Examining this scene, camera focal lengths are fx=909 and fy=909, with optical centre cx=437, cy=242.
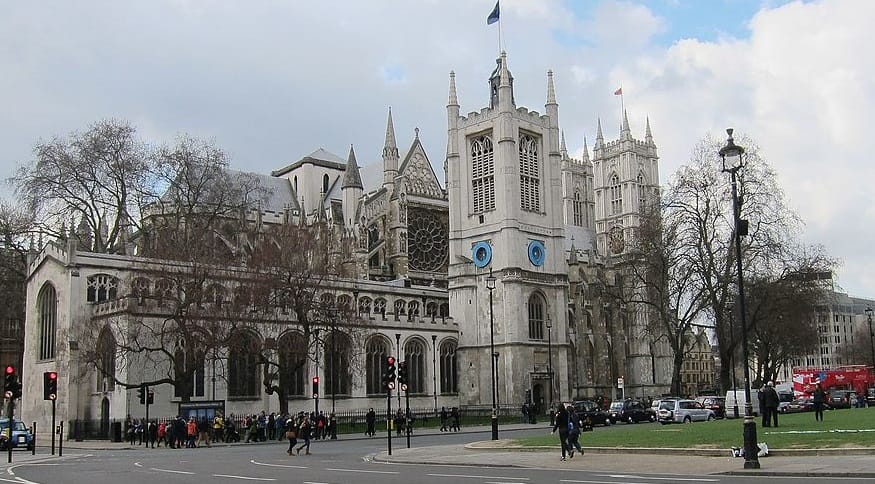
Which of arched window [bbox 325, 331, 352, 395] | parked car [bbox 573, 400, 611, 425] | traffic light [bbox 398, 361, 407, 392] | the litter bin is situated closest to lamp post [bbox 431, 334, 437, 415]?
arched window [bbox 325, 331, 352, 395]

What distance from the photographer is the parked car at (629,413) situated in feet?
172

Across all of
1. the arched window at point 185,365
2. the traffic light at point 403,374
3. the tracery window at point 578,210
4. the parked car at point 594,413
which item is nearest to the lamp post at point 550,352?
the parked car at point 594,413

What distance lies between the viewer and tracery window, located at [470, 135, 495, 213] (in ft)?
229

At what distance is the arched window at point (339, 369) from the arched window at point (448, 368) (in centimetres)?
960

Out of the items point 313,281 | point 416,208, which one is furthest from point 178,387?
→ point 416,208

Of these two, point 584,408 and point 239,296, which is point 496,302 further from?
point 239,296

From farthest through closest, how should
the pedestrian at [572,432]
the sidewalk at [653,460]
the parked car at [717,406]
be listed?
the parked car at [717,406] < the pedestrian at [572,432] < the sidewalk at [653,460]

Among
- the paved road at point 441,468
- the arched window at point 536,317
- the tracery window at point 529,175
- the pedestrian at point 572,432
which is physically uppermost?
the tracery window at point 529,175

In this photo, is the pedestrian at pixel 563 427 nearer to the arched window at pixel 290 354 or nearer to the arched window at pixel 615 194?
the arched window at pixel 290 354

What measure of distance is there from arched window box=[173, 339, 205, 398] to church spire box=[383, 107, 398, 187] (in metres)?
33.5

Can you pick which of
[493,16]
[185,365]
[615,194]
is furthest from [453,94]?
[615,194]

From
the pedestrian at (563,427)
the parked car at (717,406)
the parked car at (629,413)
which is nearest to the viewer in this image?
the pedestrian at (563,427)

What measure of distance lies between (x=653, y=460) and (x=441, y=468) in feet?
16.9

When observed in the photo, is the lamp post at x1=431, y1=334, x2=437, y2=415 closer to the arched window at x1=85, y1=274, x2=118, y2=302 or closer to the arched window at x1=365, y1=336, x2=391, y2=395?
the arched window at x1=365, y1=336, x2=391, y2=395
